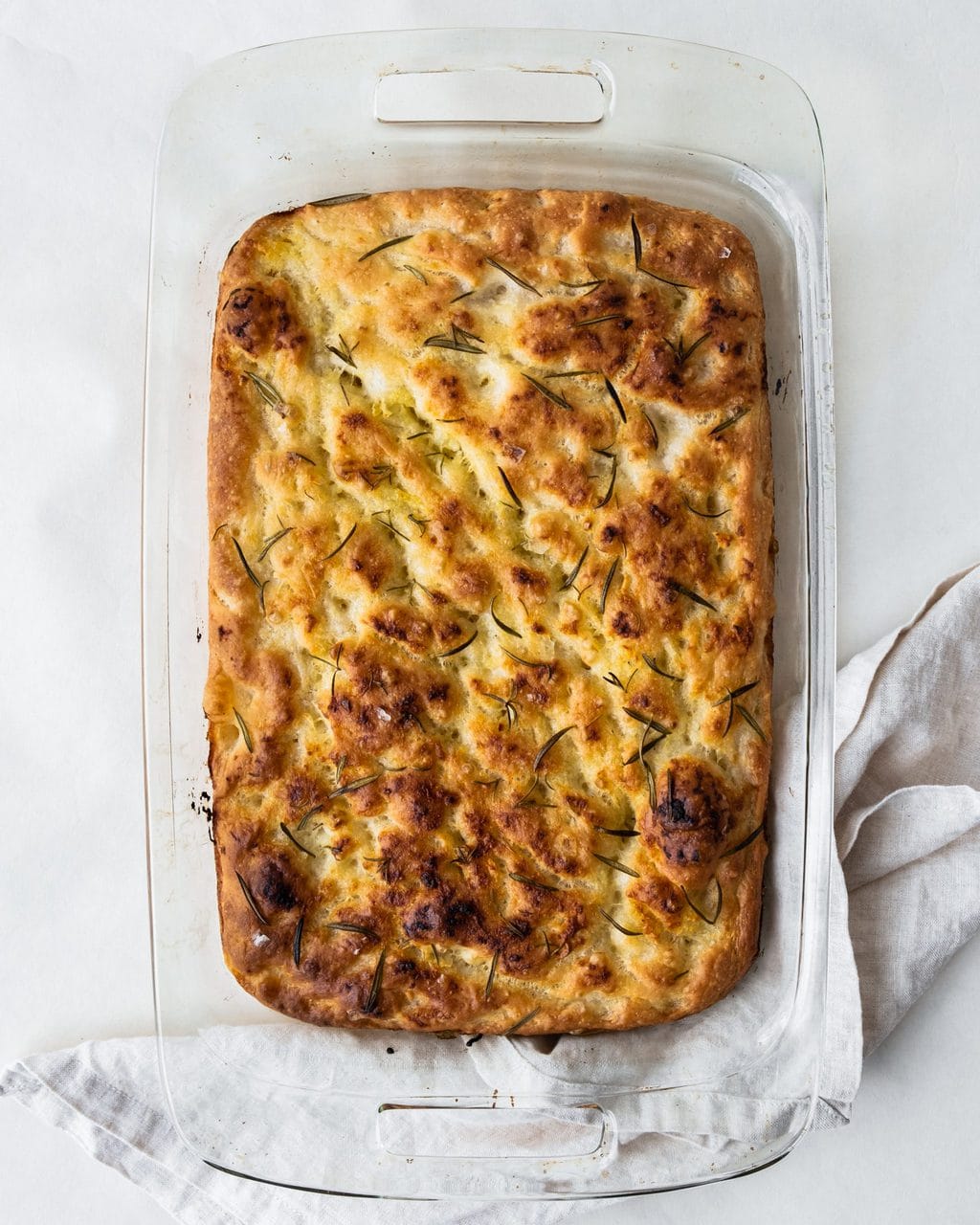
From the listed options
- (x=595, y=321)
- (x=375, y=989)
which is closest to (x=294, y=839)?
(x=375, y=989)

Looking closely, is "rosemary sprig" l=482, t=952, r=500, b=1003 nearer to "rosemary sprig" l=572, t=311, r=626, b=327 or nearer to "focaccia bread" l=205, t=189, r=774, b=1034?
"focaccia bread" l=205, t=189, r=774, b=1034

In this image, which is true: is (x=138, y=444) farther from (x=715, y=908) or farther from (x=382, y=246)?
(x=715, y=908)

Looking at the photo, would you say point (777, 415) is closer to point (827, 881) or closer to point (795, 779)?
point (795, 779)

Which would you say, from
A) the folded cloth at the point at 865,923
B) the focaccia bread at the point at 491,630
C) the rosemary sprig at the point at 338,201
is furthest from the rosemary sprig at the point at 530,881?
the rosemary sprig at the point at 338,201

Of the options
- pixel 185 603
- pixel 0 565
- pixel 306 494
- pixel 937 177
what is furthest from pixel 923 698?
pixel 0 565

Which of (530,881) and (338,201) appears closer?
(530,881)

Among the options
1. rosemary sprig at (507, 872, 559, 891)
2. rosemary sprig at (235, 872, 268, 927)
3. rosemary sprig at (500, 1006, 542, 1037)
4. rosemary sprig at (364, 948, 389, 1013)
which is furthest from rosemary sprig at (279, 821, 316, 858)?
rosemary sprig at (500, 1006, 542, 1037)
